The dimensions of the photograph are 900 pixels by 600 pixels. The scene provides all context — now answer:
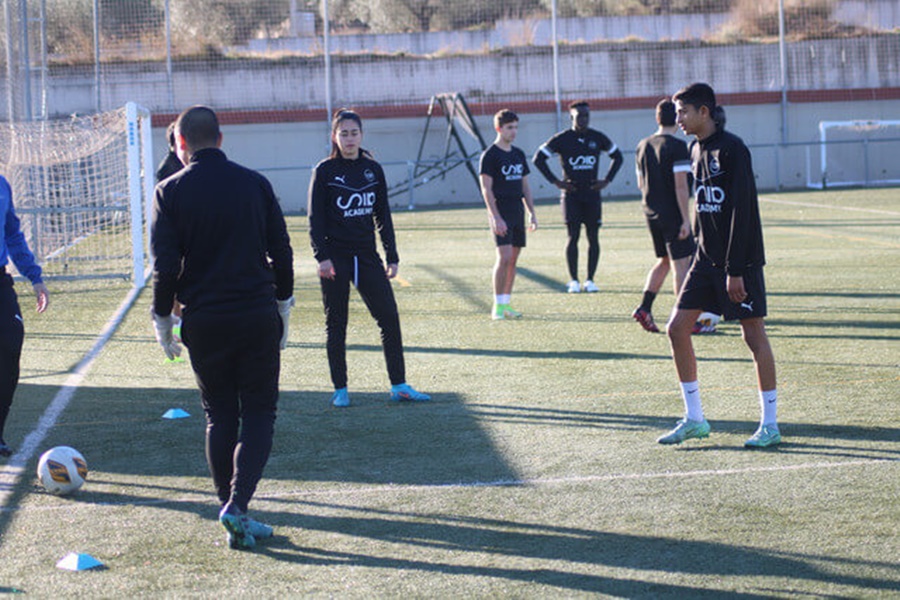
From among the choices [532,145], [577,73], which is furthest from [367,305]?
[577,73]

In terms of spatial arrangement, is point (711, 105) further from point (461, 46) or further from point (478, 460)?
point (461, 46)

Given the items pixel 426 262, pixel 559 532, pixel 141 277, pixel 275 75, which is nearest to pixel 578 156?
pixel 426 262

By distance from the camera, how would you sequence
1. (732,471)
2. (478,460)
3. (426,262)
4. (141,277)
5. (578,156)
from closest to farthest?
(732,471)
(478,460)
(578,156)
(141,277)
(426,262)

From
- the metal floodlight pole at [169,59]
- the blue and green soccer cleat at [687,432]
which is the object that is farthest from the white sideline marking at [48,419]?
the metal floodlight pole at [169,59]

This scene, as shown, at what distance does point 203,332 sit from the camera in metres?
4.88

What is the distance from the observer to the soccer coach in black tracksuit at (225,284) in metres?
4.83

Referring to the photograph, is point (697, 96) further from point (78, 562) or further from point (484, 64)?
point (484, 64)

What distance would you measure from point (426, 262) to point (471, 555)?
1302 cm

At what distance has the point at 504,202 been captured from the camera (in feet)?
38.3

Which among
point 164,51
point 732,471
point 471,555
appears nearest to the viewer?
point 471,555

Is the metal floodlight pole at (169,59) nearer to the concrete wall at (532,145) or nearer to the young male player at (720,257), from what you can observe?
the concrete wall at (532,145)

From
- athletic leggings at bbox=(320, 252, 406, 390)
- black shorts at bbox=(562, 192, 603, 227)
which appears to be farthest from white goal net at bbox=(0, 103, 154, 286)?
athletic leggings at bbox=(320, 252, 406, 390)

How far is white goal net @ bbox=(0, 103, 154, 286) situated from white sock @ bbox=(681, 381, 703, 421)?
11002 millimetres

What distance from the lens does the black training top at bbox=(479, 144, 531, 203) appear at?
452 inches
